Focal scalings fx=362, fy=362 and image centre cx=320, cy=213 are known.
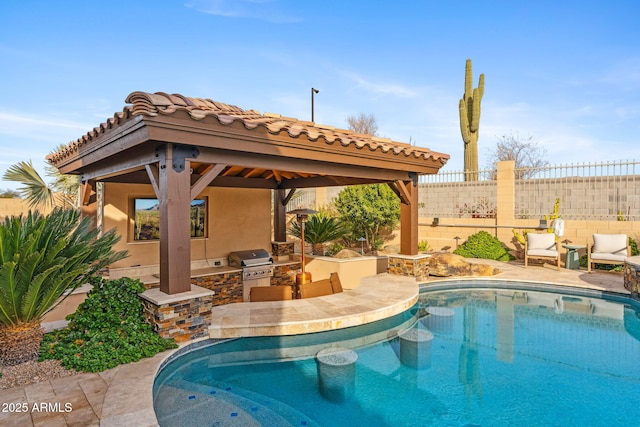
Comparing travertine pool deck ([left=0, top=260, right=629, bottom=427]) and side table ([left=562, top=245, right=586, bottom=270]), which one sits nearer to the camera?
travertine pool deck ([left=0, top=260, right=629, bottom=427])

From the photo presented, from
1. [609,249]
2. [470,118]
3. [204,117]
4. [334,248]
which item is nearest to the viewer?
[204,117]

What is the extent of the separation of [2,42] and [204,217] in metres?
7.90

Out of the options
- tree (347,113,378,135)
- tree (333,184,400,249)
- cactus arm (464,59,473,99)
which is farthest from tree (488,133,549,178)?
tree (333,184,400,249)

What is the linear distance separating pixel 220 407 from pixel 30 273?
275cm

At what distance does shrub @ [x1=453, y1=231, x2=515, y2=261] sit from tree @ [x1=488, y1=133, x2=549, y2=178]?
17886 millimetres

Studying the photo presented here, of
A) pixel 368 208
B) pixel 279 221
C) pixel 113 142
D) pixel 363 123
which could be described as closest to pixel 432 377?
pixel 113 142

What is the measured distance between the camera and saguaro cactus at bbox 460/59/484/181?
20391 millimetres

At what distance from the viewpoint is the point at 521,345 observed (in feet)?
20.1

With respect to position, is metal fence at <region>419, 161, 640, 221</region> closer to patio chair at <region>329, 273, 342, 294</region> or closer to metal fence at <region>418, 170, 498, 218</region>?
metal fence at <region>418, 170, 498, 218</region>

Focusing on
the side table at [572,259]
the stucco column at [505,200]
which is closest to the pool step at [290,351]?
the side table at [572,259]

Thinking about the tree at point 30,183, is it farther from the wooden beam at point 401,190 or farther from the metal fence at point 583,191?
the metal fence at point 583,191

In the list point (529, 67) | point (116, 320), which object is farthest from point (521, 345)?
point (529, 67)

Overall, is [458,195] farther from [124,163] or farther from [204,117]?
[124,163]

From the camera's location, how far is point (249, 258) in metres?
10.7
